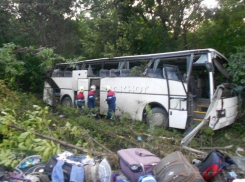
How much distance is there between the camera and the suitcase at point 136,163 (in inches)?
149

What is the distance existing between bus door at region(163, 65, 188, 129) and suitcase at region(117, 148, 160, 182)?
11.9ft

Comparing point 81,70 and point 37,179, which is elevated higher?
point 81,70

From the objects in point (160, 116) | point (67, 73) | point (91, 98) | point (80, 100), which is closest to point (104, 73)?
point (91, 98)

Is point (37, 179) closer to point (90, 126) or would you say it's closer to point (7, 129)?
point (7, 129)

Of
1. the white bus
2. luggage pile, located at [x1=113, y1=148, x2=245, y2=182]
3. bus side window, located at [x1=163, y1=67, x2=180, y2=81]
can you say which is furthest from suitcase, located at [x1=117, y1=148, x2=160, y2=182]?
bus side window, located at [x1=163, y1=67, x2=180, y2=81]

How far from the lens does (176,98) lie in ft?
25.8

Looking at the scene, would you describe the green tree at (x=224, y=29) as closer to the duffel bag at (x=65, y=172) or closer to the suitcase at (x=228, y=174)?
the suitcase at (x=228, y=174)

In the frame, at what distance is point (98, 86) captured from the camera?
37.5ft

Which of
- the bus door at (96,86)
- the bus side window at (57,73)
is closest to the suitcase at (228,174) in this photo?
the bus door at (96,86)

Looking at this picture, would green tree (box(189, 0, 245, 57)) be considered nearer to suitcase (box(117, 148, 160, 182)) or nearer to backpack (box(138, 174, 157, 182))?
suitcase (box(117, 148, 160, 182))

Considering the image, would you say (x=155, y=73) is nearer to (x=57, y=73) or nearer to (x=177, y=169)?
(x=177, y=169)

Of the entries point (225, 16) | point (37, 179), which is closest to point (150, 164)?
point (37, 179)

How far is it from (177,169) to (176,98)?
4452 mm

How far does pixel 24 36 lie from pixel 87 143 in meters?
12.2
